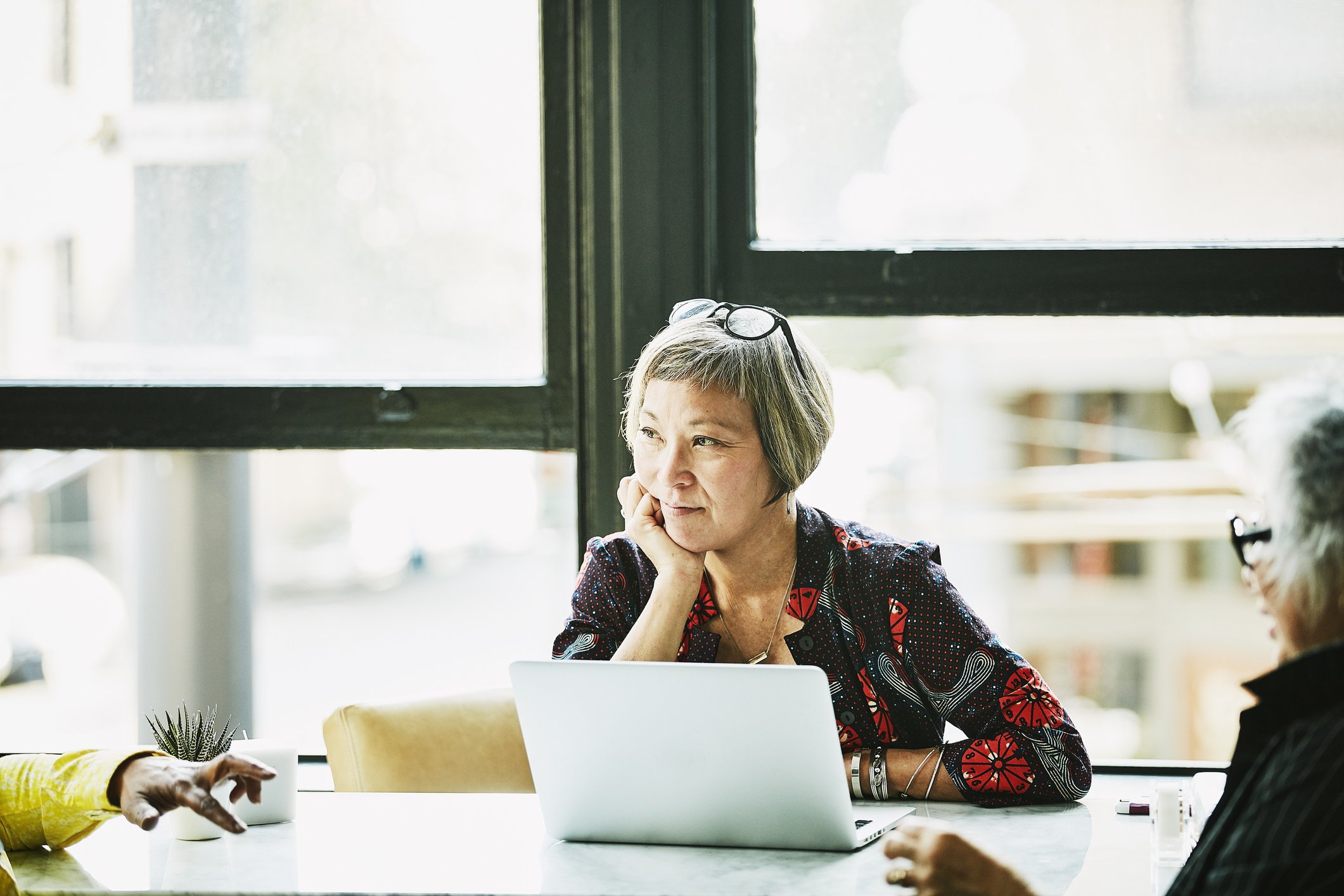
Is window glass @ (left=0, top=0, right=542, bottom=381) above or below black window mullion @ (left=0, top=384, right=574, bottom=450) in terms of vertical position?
above

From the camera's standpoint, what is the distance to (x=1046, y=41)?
7.85 feet

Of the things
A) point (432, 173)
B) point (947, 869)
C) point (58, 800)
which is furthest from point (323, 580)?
point (947, 869)

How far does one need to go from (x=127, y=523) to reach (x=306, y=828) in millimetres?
1409

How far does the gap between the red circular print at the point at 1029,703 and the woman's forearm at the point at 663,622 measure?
1.51ft

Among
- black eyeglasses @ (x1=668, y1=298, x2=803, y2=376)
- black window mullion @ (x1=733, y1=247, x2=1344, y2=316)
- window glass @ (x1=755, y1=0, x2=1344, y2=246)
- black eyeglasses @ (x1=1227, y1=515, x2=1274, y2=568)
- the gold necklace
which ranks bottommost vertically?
the gold necklace

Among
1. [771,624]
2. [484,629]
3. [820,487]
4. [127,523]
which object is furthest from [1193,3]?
[484,629]

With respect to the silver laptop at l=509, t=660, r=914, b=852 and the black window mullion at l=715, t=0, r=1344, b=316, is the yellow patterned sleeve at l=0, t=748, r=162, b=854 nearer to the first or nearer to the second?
the silver laptop at l=509, t=660, r=914, b=852

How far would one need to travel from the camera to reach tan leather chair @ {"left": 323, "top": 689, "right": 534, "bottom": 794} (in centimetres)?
187

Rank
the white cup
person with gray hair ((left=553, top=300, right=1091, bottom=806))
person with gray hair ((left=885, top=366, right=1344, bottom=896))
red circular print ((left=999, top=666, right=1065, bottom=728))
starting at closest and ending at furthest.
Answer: person with gray hair ((left=885, top=366, right=1344, bottom=896))
the white cup
red circular print ((left=999, top=666, right=1065, bottom=728))
person with gray hair ((left=553, top=300, right=1091, bottom=806))

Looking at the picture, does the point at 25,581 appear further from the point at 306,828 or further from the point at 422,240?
the point at 306,828

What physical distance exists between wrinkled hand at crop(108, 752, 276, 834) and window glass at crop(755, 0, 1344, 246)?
1.40 metres

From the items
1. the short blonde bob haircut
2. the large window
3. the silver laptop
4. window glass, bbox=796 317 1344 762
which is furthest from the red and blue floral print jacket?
window glass, bbox=796 317 1344 762

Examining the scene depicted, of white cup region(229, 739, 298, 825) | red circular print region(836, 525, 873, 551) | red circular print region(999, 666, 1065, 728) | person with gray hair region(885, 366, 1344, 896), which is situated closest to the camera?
person with gray hair region(885, 366, 1344, 896)

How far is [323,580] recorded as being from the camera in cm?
1092
